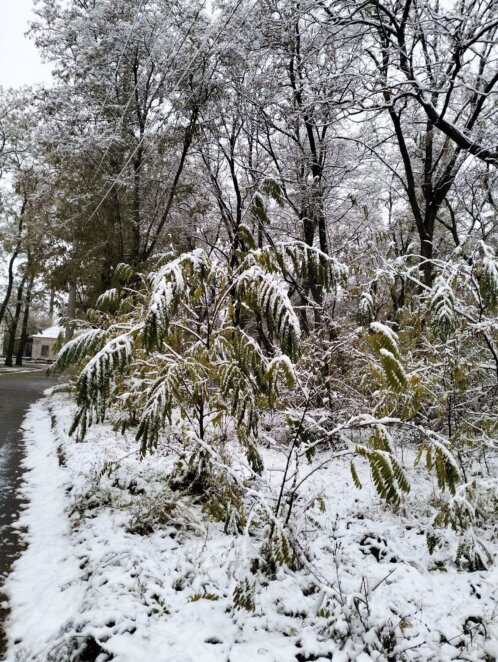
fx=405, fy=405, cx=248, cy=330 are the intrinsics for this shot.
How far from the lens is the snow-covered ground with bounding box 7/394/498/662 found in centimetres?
238

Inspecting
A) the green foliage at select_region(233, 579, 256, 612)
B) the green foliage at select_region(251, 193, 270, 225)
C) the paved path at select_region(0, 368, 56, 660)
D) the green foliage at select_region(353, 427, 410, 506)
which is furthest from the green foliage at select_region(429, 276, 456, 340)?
the paved path at select_region(0, 368, 56, 660)

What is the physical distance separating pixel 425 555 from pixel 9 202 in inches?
991

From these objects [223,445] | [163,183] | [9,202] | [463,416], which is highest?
[9,202]

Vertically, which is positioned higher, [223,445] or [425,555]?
[223,445]

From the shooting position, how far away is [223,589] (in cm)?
288

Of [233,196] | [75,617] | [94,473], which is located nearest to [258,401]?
[75,617]

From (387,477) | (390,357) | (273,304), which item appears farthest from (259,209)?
(387,477)

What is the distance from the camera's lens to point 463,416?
5.15m

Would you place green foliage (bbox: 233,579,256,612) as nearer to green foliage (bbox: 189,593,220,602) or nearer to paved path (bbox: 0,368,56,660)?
green foliage (bbox: 189,593,220,602)

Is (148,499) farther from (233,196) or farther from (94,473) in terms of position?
(233,196)

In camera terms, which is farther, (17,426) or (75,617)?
(17,426)

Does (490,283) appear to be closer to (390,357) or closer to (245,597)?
(390,357)

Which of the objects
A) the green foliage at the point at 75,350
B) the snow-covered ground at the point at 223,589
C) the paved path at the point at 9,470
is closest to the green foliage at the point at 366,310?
the snow-covered ground at the point at 223,589

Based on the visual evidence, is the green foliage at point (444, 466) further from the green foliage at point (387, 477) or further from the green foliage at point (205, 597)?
the green foliage at point (205, 597)
